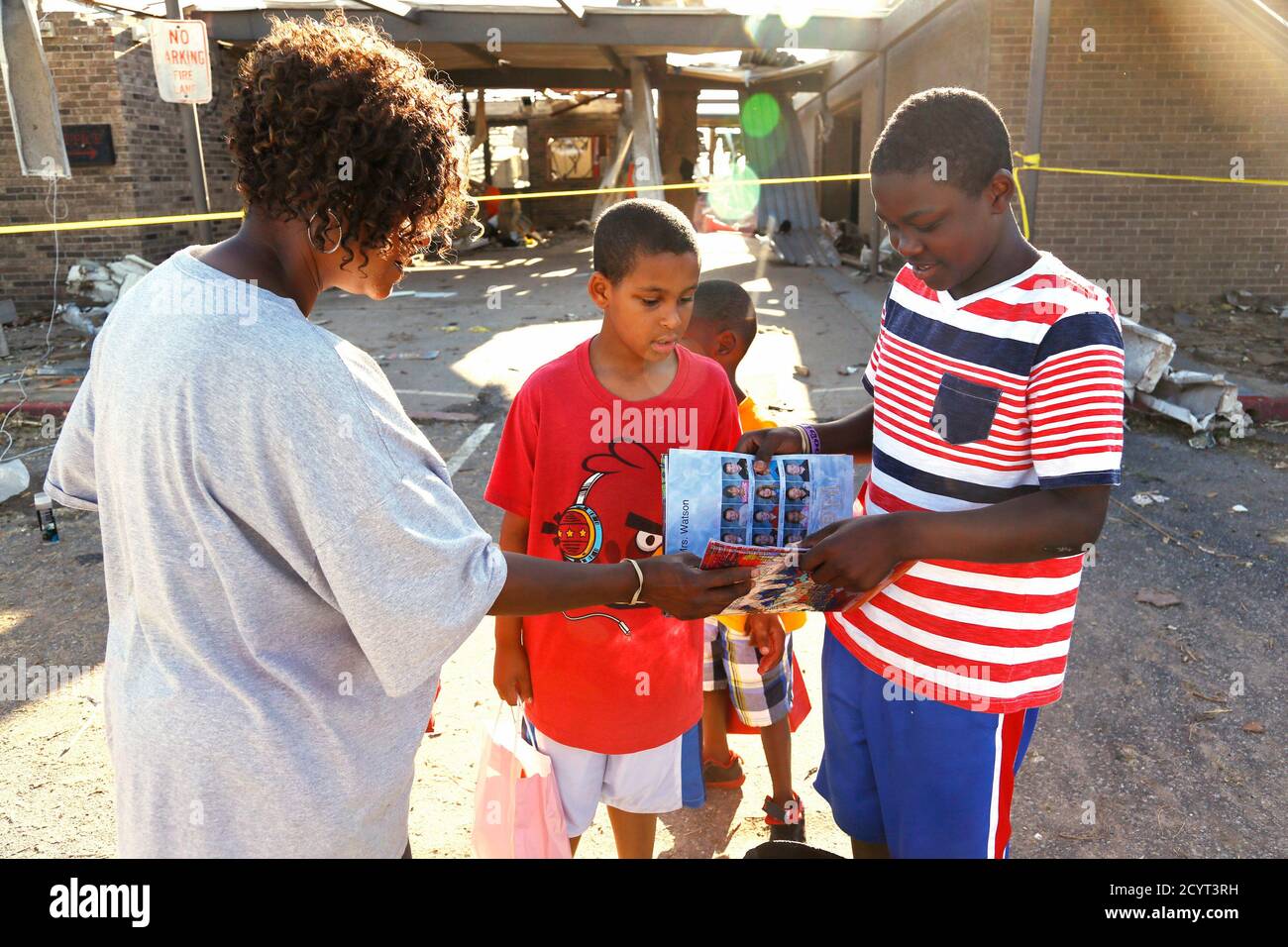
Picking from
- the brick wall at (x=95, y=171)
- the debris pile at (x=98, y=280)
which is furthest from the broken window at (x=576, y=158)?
the debris pile at (x=98, y=280)

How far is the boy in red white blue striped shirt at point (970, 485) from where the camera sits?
154cm

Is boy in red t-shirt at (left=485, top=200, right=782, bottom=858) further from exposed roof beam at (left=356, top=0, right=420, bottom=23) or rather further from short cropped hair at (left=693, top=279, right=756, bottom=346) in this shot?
exposed roof beam at (left=356, top=0, right=420, bottom=23)

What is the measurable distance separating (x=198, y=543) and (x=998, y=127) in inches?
62.1

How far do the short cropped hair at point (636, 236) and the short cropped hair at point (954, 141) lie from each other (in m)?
0.56

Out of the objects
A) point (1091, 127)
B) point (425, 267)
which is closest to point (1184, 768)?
point (1091, 127)

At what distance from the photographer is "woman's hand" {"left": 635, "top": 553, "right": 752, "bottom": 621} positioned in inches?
67.0

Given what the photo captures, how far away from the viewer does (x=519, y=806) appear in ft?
6.86

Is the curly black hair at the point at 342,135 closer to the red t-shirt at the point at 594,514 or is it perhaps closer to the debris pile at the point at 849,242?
the red t-shirt at the point at 594,514

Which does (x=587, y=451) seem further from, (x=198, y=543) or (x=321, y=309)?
(x=321, y=309)

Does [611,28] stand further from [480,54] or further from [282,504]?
[282,504]

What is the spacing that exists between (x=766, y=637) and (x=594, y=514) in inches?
33.1

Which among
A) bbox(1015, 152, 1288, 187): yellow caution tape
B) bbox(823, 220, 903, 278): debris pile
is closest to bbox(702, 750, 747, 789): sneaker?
bbox(1015, 152, 1288, 187): yellow caution tape
